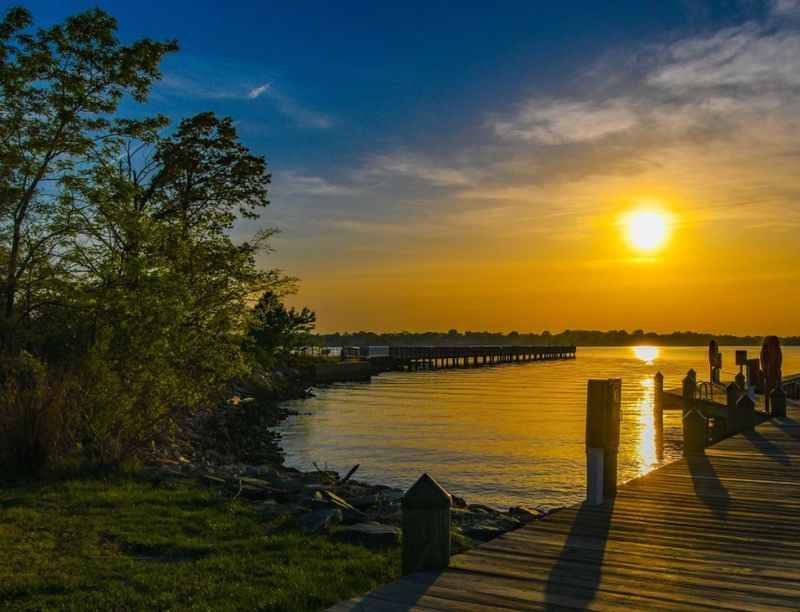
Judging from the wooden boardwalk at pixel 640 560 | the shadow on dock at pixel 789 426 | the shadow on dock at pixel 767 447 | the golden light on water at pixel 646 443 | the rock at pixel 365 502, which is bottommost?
the golden light on water at pixel 646 443

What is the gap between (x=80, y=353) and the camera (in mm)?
15102

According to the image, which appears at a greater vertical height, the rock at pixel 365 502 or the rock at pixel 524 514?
the rock at pixel 365 502

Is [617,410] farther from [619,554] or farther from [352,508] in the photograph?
[352,508]

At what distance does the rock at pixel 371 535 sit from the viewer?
30.1ft

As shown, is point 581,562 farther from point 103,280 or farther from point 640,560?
point 103,280

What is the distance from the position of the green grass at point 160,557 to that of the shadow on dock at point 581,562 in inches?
73.6

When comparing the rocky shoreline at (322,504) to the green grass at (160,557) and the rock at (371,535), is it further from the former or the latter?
the green grass at (160,557)

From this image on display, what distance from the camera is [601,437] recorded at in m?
10.1

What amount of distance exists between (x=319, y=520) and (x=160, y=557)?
2.23m

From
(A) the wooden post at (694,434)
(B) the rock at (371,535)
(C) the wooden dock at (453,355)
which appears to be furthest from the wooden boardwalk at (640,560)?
(C) the wooden dock at (453,355)

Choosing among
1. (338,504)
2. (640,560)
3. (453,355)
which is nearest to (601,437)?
(640,560)

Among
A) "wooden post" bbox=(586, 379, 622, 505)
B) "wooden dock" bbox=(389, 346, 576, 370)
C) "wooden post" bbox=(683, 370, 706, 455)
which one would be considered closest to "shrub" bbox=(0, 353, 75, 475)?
"wooden post" bbox=(586, 379, 622, 505)

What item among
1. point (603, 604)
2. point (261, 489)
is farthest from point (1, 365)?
point (603, 604)

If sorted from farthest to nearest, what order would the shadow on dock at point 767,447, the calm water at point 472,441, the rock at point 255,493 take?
the calm water at point 472,441 < the shadow on dock at point 767,447 < the rock at point 255,493
